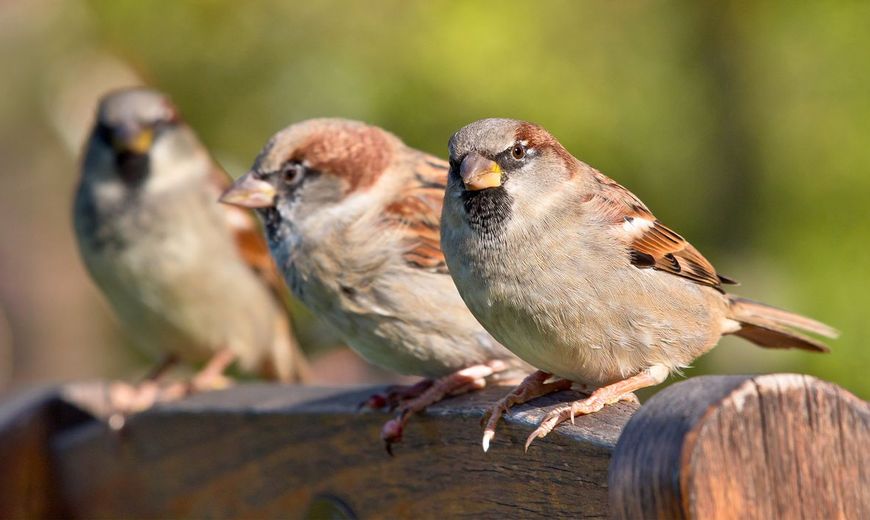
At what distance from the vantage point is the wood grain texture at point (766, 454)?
33.8 inches

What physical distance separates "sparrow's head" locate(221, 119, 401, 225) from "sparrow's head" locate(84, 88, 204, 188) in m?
1.17

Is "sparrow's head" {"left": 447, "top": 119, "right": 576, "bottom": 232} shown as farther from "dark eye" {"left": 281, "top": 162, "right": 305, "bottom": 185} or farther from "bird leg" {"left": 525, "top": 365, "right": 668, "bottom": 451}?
"dark eye" {"left": 281, "top": 162, "right": 305, "bottom": 185}

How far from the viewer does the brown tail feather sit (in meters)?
1.95

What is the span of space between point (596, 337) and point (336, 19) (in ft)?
12.7

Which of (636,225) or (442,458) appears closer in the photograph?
(442,458)

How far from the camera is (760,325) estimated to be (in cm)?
198

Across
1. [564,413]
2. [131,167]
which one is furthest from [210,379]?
[564,413]

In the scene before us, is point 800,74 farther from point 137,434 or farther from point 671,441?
point 671,441

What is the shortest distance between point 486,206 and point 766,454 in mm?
884

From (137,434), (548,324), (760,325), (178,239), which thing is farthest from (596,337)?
(178,239)

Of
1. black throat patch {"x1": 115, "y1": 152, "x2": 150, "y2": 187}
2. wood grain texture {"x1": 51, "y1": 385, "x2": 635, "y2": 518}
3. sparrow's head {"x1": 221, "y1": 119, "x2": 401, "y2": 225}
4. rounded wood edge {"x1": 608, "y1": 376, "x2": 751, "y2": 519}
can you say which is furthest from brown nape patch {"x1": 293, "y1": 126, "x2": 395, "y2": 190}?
rounded wood edge {"x1": 608, "y1": 376, "x2": 751, "y2": 519}

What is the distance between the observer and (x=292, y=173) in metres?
2.34

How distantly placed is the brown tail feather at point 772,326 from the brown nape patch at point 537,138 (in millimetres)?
423

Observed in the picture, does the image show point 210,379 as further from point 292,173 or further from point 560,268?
point 560,268
